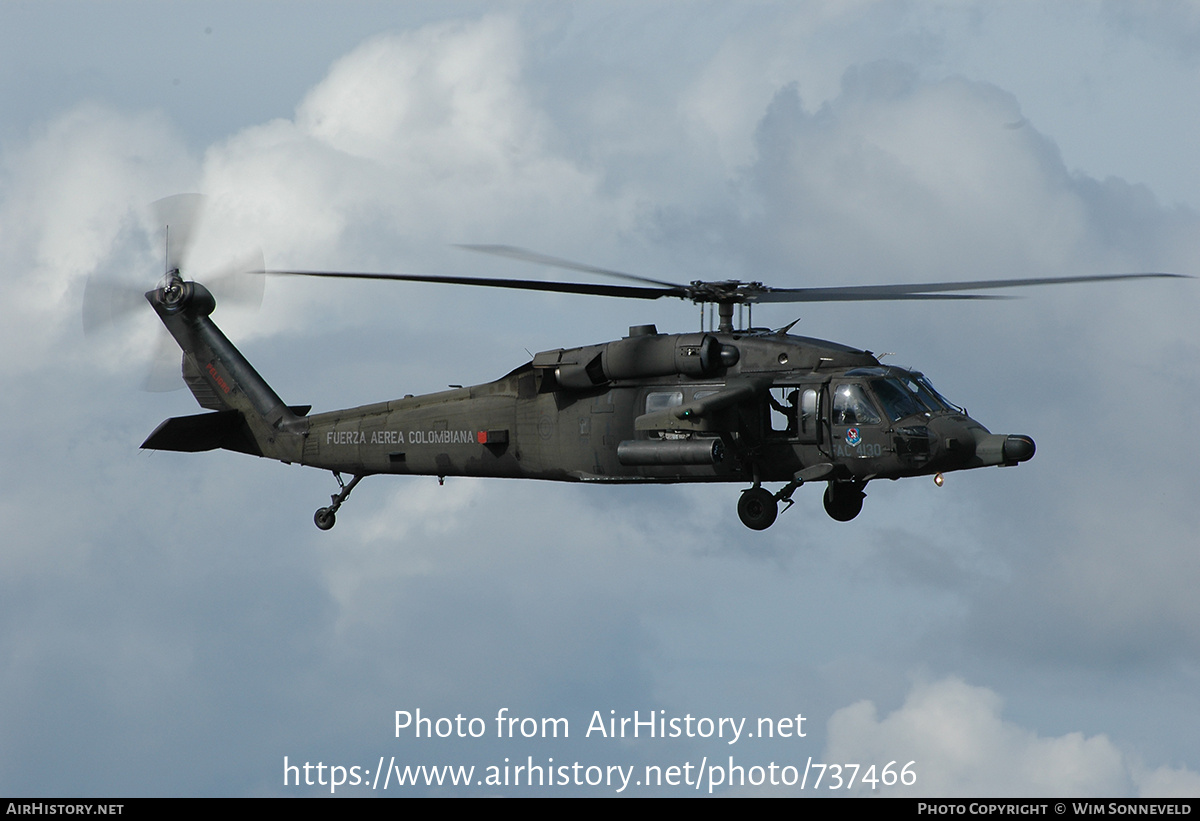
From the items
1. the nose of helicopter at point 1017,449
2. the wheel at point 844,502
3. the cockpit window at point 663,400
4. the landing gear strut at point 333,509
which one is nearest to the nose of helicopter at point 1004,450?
the nose of helicopter at point 1017,449

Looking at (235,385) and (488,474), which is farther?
(235,385)

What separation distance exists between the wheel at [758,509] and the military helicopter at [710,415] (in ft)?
0.09

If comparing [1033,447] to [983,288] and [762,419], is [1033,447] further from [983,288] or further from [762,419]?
[762,419]

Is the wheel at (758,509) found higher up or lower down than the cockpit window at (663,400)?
lower down

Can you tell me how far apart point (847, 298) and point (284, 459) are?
45.2 feet

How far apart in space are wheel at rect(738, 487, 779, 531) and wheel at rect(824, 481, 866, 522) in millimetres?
1634

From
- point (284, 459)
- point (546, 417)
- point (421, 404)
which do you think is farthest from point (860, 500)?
point (284, 459)

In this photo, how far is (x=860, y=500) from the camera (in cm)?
2888

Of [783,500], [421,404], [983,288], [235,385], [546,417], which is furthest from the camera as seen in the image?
[235,385]

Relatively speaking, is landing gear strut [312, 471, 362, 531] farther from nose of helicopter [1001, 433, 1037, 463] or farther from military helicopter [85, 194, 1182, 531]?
nose of helicopter [1001, 433, 1037, 463]

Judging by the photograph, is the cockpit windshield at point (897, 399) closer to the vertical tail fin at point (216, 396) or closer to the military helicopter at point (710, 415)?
the military helicopter at point (710, 415)

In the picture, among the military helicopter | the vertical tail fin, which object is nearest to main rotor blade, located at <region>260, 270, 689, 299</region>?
the military helicopter

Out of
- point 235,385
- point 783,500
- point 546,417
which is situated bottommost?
point 783,500

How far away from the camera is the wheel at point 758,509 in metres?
27.7
